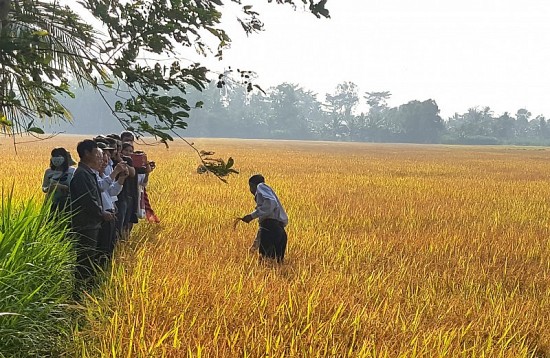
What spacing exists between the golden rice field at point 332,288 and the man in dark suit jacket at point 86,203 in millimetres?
316

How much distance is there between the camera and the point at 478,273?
16.2 feet

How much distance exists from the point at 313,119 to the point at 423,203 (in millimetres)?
106154

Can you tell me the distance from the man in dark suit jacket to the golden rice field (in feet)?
1.04

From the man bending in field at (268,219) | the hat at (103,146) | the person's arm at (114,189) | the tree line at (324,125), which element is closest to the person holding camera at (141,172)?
the hat at (103,146)

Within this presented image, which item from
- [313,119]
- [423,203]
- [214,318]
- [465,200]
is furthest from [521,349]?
[313,119]

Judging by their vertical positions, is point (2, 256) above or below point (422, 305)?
above

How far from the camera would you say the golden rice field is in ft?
9.29

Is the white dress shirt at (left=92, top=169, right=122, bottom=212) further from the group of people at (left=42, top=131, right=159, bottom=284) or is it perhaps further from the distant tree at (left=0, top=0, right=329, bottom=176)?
the distant tree at (left=0, top=0, right=329, bottom=176)

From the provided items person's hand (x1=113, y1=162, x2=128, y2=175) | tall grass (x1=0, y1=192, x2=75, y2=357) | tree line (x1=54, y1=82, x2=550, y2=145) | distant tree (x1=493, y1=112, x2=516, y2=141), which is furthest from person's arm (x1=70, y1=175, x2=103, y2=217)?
distant tree (x1=493, y1=112, x2=516, y2=141)

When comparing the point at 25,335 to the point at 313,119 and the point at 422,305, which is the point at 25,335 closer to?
the point at 422,305

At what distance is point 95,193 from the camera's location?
377cm

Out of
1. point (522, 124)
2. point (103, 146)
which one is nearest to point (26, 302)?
point (103, 146)

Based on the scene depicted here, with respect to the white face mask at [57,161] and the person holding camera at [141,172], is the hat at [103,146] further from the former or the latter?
the white face mask at [57,161]

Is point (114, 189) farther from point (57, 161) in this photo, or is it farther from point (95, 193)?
point (57, 161)
